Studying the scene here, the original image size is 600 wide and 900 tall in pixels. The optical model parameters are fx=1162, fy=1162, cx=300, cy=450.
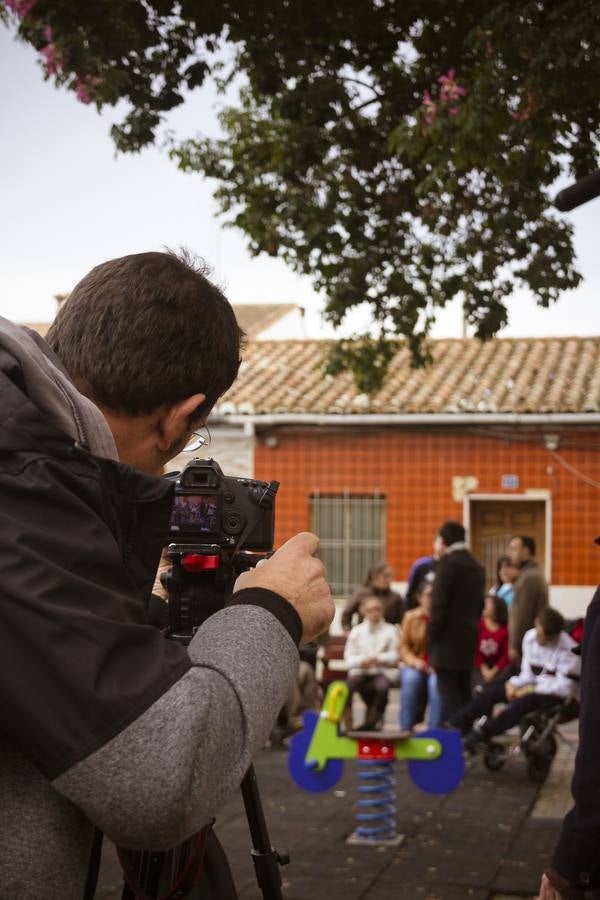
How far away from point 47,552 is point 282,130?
7.25 m

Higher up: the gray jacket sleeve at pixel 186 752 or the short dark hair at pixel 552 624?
the gray jacket sleeve at pixel 186 752

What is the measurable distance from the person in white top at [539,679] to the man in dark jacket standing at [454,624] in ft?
1.61

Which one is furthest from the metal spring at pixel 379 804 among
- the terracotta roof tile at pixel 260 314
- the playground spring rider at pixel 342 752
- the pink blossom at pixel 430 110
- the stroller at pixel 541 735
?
the terracotta roof tile at pixel 260 314

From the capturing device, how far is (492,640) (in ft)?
37.2

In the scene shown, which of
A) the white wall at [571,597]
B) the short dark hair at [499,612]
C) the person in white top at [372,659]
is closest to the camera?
the person in white top at [372,659]

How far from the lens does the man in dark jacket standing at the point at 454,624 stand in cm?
1017

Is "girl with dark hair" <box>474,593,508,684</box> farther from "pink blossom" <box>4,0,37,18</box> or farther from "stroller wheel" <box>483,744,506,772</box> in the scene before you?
"pink blossom" <box>4,0,37,18</box>

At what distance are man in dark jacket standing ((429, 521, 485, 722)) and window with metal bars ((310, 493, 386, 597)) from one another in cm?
911

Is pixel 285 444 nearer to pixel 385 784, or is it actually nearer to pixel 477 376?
pixel 477 376

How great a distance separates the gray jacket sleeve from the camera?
120cm

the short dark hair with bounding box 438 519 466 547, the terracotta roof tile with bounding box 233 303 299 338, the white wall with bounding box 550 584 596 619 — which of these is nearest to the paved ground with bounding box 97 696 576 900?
the short dark hair with bounding box 438 519 466 547

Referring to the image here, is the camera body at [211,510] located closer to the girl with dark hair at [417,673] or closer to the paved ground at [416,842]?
the paved ground at [416,842]

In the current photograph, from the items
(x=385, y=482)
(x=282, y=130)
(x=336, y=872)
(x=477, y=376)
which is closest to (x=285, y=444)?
(x=385, y=482)

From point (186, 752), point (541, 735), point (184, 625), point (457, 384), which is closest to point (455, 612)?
point (541, 735)
